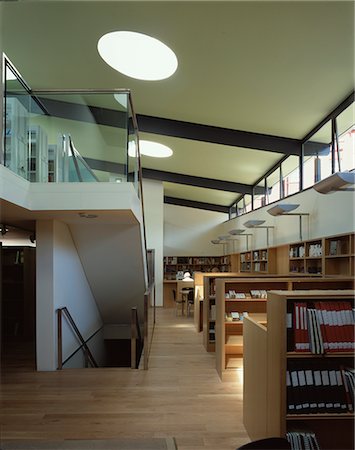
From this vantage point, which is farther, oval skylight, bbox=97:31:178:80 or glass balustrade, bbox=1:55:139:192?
oval skylight, bbox=97:31:178:80

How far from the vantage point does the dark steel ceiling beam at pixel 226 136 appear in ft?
23.8

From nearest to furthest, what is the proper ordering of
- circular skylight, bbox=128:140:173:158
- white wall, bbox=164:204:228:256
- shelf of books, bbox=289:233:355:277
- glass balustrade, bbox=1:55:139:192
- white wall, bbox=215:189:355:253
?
glass balustrade, bbox=1:55:139:192
shelf of books, bbox=289:233:355:277
white wall, bbox=215:189:355:253
circular skylight, bbox=128:140:173:158
white wall, bbox=164:204:228:256

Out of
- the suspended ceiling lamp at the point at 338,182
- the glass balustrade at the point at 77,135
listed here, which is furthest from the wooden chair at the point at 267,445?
the glass balustrade at the point at 77,135

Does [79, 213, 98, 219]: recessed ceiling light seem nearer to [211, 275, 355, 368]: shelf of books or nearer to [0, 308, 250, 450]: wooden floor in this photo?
[211, 275, 355, 368]: shelf of books

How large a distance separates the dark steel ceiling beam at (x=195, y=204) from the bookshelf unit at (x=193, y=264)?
6.75 ft

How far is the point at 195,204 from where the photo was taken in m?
14.9

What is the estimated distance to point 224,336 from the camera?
494 centimetres

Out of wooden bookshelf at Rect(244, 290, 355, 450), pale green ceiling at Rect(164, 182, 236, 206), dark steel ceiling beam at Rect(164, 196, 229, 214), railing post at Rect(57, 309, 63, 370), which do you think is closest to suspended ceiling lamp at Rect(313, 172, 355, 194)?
wooden bookshelf at Rect(244, 290, 355, 450)

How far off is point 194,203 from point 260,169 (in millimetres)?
5652

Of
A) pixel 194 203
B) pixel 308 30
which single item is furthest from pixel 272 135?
pixel 194 203

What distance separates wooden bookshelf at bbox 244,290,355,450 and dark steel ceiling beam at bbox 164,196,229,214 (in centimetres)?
1197

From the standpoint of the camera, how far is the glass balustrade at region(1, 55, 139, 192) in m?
4.48

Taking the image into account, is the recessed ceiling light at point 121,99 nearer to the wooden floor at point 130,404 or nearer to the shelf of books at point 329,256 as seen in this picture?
the wooden floor at point 130,404

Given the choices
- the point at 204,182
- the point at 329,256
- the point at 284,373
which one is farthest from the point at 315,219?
the point at 204,182
